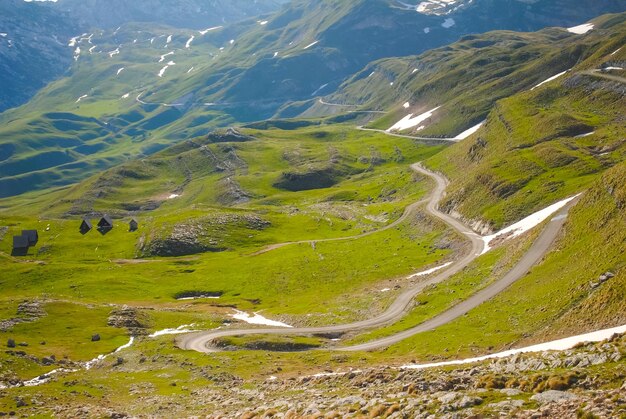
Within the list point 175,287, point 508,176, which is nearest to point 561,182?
point 508,176

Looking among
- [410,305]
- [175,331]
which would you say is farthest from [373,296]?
[175,331]

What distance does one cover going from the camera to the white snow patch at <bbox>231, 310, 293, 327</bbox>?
A: 319 feet

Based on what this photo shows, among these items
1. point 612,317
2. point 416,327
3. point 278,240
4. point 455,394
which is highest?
point 455,394

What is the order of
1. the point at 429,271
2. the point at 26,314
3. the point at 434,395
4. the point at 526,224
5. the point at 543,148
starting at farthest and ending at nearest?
the point at 543,148 → the point at 429,271 → the point at 526,224 → the point at 26,314 → the point at 434,395

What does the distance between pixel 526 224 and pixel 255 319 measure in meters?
55.2

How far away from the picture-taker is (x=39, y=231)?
191 m

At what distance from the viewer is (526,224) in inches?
4094

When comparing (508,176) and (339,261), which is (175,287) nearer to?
(339,261)

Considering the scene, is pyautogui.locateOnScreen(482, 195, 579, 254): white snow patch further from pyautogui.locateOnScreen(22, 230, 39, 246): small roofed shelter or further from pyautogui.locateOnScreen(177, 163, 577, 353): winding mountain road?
pyautogui.locateOnScreen(22, 230, 39, 246): small roofed shelter

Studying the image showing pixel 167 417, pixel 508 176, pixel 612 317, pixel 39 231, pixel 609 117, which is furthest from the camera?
pixel 39 231

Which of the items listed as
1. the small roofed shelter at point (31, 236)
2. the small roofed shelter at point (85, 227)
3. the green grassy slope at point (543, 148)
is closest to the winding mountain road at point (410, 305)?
the green grassy slope at point (543, 148)

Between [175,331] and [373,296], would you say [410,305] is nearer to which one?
[373,296]

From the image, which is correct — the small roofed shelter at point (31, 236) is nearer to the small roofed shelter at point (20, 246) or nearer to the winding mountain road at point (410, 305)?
the small roofed shelter at point (20, 246)

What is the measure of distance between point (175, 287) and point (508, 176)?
3429 inches
